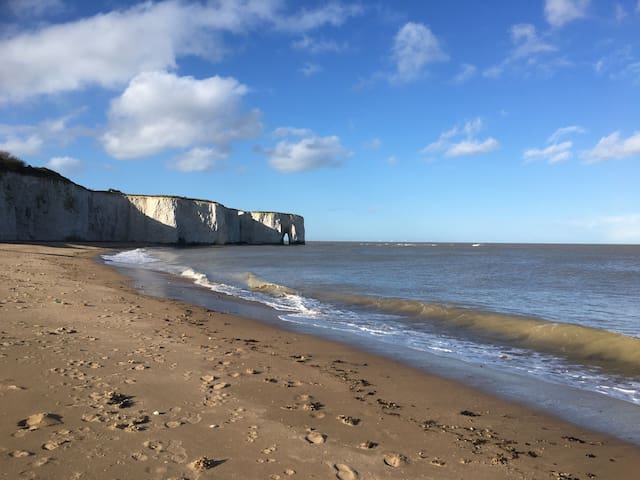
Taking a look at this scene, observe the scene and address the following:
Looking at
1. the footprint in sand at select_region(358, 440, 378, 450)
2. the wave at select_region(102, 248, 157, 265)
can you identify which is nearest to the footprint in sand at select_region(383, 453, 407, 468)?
the footprint in sand at select_region(358, 440, 378, 450)

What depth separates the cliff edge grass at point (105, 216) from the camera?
1665 inches

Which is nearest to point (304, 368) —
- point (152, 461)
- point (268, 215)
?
point (152, 461)

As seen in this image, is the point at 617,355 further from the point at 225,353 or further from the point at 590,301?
the point at 590,301

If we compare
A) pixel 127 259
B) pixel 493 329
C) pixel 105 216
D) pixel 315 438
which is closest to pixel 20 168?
pixel 105 216

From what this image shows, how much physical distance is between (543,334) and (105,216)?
6185 centimetres

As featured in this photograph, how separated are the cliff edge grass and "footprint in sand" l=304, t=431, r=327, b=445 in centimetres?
4542

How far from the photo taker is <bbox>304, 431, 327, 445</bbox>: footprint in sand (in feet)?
12.4

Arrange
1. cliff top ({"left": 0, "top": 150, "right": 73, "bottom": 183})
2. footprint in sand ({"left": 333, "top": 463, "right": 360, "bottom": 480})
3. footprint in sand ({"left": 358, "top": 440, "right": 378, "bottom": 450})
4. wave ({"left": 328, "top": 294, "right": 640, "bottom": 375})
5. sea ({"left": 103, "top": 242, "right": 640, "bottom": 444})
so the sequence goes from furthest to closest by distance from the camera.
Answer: cliff top ({"left": 0, "top": 150, "right": 73, "bottom": 183}) → wave ({"left": 328, "top": 294, "right": 640, "bottom": 375}) → sea ({"left": 103, "top": 242, "right": 640, "bottom": 444}) → footprint in sand ({"left": 358, "top": 440, "right": 378, "bottom": 450}) → footprint in sand ({"left": 333, "top": 463, "right": 360, "bottom": 480})

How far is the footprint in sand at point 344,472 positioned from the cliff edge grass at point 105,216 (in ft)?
151

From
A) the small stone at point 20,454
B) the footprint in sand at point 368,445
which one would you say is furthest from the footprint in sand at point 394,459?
the small stone at point 20,454

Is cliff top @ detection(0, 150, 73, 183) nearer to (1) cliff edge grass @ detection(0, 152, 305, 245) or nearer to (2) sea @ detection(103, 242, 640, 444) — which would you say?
(1) cliff edge grass @ detection(0, 152, 305, 245)

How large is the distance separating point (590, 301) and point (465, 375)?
40.8ft

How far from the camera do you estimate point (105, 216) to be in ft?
197

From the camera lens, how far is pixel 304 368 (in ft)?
21.0
